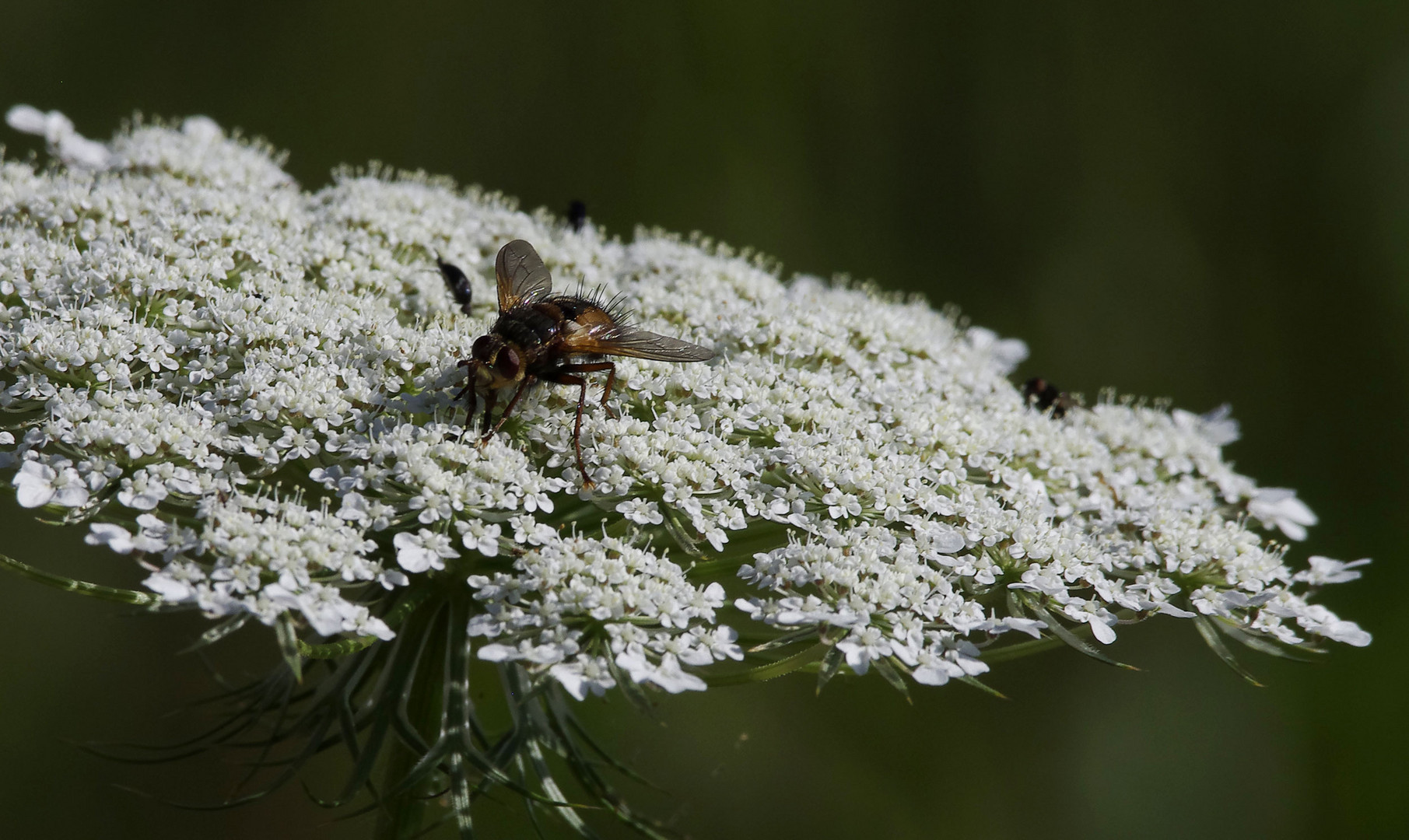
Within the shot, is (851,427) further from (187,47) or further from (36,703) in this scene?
(187,47)

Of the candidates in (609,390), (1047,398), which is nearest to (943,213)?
(1047,398)

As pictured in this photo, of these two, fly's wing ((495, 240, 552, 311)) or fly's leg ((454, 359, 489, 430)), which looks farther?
fly's wing ((495, 240, 552, 311))

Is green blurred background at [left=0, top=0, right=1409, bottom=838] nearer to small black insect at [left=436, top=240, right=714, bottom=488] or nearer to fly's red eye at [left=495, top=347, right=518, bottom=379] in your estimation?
small black insect at [left=436, top=240, right=714, bottom=488]

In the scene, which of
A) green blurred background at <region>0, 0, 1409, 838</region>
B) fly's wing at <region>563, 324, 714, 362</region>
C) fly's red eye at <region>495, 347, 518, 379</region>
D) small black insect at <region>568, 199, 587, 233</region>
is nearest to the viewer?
fly's red eye at <region>495, 347, 518, 379</region>

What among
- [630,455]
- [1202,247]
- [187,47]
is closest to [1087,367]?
[1202,247]

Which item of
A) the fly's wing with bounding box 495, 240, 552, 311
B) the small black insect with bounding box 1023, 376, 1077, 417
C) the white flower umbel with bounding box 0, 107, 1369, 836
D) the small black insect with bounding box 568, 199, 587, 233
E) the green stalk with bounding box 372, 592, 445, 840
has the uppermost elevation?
the small black insect with bounding box 568, 199, 587, 233

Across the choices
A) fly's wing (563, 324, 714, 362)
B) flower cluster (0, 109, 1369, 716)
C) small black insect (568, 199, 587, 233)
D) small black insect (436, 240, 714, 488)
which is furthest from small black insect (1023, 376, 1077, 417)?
small black insect (568, 199, 587, 233)

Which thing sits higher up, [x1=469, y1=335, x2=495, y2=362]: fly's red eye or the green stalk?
[x1=469, y1=335, x2=495, y2=362]: fly's red eye

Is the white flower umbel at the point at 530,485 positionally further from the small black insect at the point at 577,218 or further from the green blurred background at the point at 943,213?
the green blurred background at the point at 943,213
